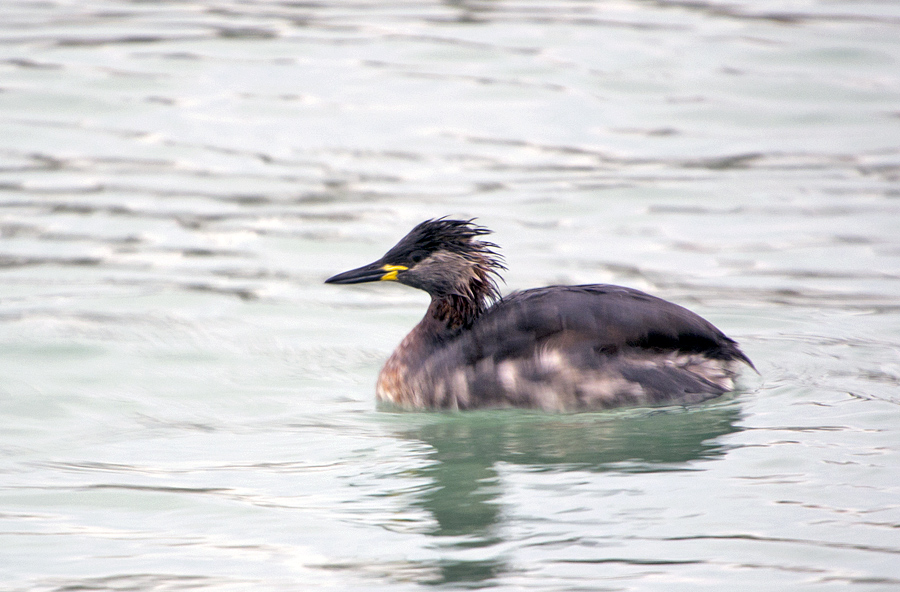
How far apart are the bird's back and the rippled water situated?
0.53 ft

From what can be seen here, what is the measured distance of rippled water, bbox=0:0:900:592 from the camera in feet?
18.3

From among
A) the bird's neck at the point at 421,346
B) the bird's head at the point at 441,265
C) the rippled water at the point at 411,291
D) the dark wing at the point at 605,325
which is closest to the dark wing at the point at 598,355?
the dark wing at the point at 605,325

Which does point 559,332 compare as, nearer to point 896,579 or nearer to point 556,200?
point 896,579

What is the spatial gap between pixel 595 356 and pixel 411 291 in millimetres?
3125

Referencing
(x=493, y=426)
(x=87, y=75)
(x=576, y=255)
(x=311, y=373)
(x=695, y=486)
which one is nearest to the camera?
(x=695, y=486)

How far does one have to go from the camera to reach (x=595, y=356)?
7207 millimetres

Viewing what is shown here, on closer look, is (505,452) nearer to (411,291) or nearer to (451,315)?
(451,315)

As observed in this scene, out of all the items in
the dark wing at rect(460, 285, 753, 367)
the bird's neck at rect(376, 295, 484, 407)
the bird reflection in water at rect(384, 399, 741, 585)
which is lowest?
the bird reflection in water at rect(384, 399, 741, 585)

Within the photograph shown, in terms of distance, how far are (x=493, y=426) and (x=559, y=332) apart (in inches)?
23.7

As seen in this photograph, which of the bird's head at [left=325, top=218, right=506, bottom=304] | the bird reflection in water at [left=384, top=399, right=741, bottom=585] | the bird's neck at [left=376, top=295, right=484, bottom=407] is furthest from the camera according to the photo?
the bird's head at [left=325, top=218, right=506, bottom=304]

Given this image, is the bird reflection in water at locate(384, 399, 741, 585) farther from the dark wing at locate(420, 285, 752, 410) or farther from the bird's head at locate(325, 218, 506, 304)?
the bird's head at locate(325, 218, 506, 304)

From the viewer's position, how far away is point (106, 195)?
11.9m

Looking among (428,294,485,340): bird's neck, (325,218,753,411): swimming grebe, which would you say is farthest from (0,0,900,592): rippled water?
(428,294,485,340): bird's neck

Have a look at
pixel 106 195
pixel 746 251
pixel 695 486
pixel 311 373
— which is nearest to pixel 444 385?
pixel 311 373
